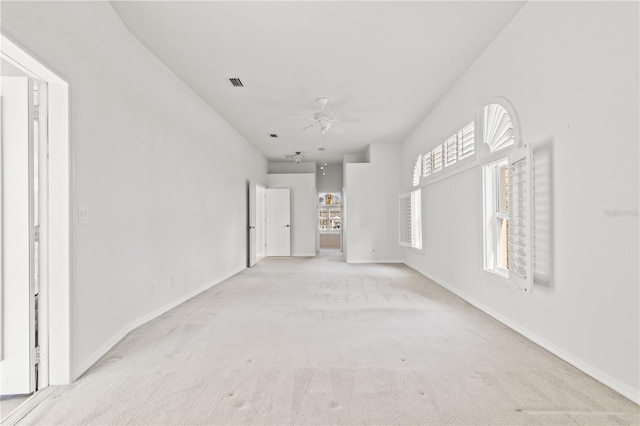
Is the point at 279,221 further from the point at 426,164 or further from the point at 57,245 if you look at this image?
the point at 57,245

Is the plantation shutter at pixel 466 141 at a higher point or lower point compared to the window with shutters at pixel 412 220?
higher

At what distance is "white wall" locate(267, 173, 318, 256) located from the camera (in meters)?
9.67

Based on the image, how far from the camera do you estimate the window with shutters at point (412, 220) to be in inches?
256

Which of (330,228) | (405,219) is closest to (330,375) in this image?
(405,219)

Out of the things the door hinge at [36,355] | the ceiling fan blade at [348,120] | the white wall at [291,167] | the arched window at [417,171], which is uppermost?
the ceiling fan blade at [348,120]

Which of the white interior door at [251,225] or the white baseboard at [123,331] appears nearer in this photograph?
the white baseboard at [123,331]

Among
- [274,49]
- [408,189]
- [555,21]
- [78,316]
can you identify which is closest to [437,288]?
[408,189]

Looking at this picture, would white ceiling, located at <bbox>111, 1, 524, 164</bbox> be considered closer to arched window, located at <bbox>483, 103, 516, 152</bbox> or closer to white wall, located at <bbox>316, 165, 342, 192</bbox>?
arched window, located at <bbox>483, 103, 516, 152</bbox>

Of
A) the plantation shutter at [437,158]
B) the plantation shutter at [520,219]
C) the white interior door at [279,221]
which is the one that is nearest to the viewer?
the plantation shutter at [520,219]

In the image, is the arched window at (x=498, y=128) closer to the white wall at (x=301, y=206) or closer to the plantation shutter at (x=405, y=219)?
the plantation shutter at (x=405, y=219)

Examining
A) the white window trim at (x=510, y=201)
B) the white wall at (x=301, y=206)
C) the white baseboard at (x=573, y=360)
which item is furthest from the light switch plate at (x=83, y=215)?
the white wall at (x=301, y=206)

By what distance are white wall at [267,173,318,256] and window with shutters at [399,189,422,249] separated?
10.7 ft

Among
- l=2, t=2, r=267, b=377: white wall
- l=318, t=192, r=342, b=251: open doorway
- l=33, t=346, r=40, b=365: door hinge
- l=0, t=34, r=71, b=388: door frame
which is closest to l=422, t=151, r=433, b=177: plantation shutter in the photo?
l=2, t=2, r=267, b=377: white wall

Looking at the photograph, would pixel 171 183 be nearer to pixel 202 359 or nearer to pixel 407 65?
pixel 202 359
